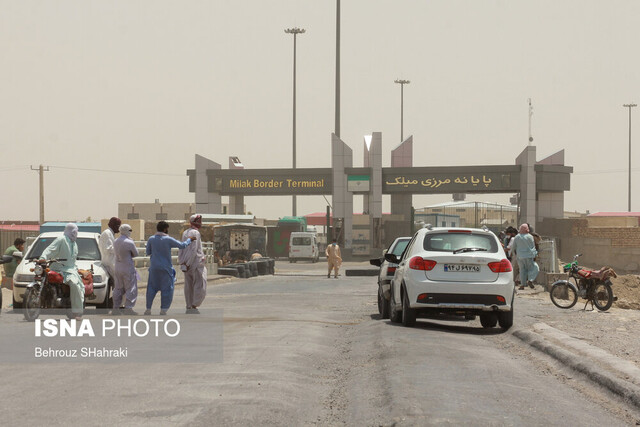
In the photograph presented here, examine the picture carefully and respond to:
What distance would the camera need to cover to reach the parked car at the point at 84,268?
1647 cm

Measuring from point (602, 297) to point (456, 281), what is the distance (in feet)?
20.5

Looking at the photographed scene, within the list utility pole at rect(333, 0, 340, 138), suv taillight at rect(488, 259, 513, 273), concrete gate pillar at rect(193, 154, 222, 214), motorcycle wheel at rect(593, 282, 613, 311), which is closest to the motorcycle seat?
motorcycle wheel at rect(593, 282, 613, 311)

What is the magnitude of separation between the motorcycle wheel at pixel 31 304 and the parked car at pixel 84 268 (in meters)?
1.58

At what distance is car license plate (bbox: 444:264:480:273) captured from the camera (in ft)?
44.9

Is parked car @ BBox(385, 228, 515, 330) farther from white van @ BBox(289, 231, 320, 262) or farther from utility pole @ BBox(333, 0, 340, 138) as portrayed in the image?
utility pole @ BBox(333, 0, 340, 138)

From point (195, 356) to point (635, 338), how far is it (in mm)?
6435

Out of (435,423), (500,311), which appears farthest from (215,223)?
(435,423)

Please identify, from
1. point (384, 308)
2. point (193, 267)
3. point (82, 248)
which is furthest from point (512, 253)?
point (82, 248)

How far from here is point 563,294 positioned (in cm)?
1894

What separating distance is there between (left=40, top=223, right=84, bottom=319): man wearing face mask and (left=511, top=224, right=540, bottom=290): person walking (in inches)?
492

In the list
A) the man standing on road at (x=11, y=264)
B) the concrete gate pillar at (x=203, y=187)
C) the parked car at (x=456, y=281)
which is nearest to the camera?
the parked car at (x=456, y=281)

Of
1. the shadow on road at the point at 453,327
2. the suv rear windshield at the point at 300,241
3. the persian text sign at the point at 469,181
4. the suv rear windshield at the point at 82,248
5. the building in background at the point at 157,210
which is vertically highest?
the persian text sign at the point at 469,181

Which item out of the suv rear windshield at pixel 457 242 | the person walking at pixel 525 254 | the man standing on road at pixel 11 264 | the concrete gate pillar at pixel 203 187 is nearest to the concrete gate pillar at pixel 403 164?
the concrete gate pillar at pixel 203 187

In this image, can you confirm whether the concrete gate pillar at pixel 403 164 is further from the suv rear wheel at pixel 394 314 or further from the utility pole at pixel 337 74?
the suv rear wheel at pixel 394 314
